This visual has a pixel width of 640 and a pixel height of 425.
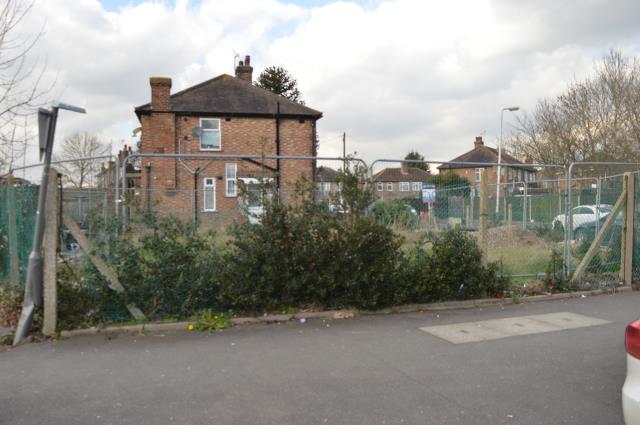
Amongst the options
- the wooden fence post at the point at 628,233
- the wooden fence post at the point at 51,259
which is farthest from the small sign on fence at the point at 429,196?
→ the wooden fence post at the point at 51,259

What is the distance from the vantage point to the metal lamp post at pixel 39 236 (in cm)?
586

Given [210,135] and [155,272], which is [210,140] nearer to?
[210,135]

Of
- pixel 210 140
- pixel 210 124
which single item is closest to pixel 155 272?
pixel 210 140

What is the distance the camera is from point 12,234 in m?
8.01

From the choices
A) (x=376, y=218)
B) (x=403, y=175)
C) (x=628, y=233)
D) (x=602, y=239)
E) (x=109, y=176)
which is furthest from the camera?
(x=403, y=175)

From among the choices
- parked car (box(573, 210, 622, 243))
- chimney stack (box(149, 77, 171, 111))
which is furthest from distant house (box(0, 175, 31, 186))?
chimney stack (box(149, 77, 171, 111))

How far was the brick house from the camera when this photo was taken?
25844mm

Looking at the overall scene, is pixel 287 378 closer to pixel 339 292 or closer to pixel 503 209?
pixel 339 292

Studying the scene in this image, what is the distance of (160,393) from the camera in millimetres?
4664

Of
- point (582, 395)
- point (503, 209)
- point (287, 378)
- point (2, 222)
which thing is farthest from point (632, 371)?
point (503, 209)

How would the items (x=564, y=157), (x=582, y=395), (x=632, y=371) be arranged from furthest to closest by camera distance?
(x=564, y=157) < (x=582, y=395) < (x=632, y=371)

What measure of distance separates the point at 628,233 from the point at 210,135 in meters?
21.6

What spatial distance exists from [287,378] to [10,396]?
2.42 m

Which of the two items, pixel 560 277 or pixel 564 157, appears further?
pixel 564 157
